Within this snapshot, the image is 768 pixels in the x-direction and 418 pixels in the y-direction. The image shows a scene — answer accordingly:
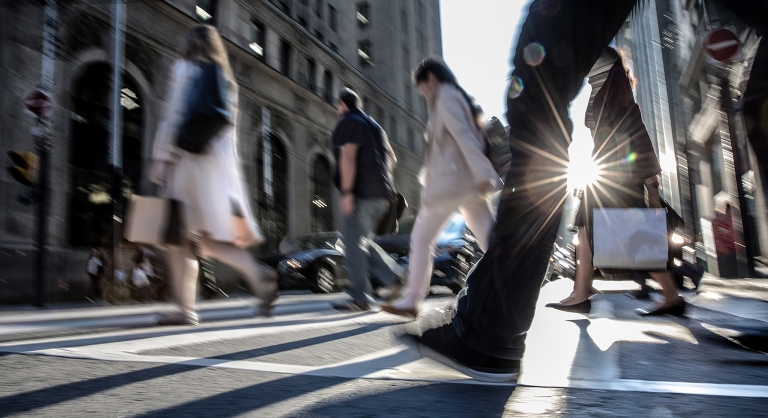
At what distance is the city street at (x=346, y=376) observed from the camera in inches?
62.8

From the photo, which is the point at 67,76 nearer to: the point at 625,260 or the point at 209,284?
the point at 209,284

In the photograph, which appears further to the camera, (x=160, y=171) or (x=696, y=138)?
(x=696, y=138)

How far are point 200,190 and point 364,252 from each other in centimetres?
172

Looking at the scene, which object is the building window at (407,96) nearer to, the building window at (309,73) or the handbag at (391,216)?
the building window at (309,73)

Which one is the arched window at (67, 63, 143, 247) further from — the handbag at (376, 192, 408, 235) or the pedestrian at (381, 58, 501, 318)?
the pedestrian at (381, 58, 501, 318)

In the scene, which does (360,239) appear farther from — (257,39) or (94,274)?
(257,39)

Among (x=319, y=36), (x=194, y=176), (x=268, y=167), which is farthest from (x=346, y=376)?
→ (x=319, y=36)

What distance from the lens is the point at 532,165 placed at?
195 cm

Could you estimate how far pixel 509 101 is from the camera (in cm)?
199

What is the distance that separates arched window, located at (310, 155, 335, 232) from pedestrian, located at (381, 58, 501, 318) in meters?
22.7

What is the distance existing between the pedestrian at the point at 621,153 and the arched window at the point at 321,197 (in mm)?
22533

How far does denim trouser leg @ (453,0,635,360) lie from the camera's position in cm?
189

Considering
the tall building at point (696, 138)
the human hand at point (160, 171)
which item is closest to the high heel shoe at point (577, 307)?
the human hand at point (160, 171)

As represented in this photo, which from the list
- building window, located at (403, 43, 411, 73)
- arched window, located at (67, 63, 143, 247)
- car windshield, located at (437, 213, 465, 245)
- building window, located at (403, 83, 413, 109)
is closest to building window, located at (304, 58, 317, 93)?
arched window, located at (67, 63, 143, 247)
